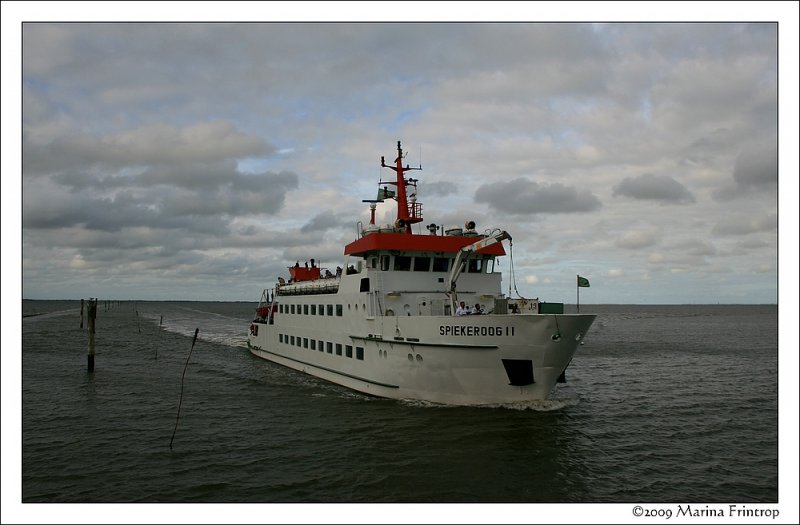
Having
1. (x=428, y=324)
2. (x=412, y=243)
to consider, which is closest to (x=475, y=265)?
(x=412, y=243)

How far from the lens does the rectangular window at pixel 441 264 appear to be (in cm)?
2455

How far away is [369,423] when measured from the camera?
65.3 ft

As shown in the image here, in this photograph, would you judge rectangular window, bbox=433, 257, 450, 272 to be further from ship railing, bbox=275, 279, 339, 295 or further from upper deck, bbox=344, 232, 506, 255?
ship railing, bbox=275, 279, 339, 295

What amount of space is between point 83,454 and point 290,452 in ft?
22.8

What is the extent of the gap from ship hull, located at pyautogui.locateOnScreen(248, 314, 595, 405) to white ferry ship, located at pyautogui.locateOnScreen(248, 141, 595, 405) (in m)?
0.04

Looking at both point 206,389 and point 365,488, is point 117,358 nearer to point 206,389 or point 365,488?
point 206,389

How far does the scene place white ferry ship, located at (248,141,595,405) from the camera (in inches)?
750

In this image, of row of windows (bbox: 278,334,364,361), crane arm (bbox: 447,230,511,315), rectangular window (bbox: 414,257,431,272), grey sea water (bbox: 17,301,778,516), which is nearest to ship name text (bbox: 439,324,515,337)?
crane arm (bbox: 447,230,511,315)

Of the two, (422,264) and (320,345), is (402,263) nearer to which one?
(422,264)

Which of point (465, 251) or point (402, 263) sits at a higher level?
point (465, 251)

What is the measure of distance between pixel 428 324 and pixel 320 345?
10877mm

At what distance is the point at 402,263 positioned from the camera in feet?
78.7

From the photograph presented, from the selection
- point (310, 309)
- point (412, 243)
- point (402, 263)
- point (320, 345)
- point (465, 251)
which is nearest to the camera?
point (465, 251)

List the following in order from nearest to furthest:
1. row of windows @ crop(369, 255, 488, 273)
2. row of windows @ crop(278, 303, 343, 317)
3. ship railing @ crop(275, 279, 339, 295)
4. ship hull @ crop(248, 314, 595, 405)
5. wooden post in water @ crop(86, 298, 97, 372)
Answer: ship hull @ crop(248, 314, 595, 405), row of windows @ crop(369, 255, 488, 273), row of windows @ crop(278, 303, 343, 317), ship railing @ crop(275, 279, 339, 295), wooden post in water @ crop(86, 298, 97, 372)
